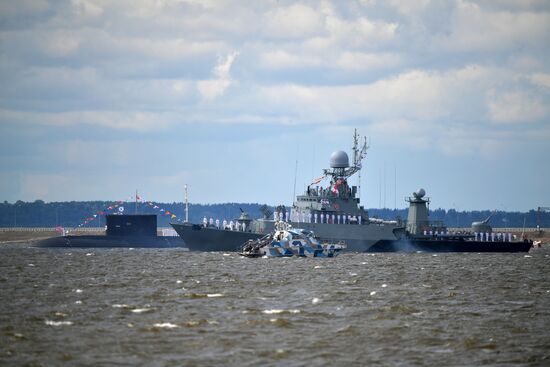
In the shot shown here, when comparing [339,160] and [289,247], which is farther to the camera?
[339,160]

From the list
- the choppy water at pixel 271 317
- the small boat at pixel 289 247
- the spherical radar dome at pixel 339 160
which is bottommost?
the choppy water at pixel 271 317

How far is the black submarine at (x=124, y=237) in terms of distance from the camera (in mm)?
135375

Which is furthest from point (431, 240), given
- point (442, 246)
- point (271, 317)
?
point (271, 317)

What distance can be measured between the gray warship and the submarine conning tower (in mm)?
6533

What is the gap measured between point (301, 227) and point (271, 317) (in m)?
67.3

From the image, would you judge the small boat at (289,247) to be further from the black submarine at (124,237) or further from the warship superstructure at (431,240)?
the black submarine at (124,237)

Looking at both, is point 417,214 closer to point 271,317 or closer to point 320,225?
point 320,225

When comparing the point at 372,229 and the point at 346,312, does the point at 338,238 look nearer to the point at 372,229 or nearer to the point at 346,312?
the point at 372,229

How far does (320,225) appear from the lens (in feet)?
377

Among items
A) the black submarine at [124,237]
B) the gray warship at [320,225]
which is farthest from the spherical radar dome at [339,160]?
the black submarine at [124,237]

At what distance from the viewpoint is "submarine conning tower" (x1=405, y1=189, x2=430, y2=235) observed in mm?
126250

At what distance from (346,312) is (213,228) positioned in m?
67.4

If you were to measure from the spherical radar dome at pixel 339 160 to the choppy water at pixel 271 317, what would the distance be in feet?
139

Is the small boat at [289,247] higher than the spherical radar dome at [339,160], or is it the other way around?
the spherical radar dome at [339,160]
